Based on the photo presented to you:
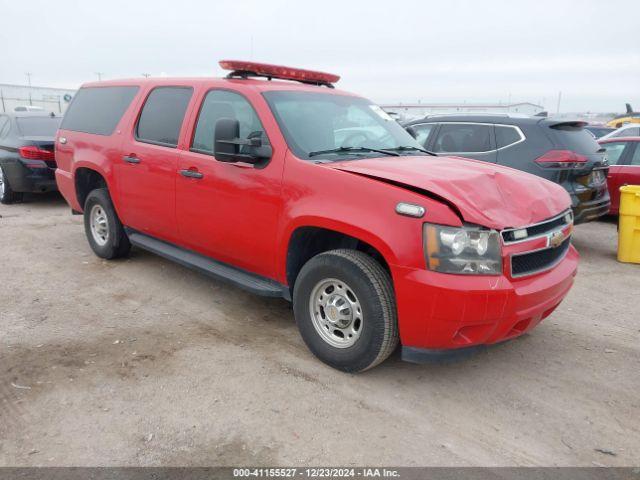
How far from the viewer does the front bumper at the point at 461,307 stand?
9.44 feet

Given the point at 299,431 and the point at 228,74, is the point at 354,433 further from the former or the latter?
the point at 228,74

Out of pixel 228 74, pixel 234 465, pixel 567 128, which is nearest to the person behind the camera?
pixel 234 465

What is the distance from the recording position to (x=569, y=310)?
4.72m

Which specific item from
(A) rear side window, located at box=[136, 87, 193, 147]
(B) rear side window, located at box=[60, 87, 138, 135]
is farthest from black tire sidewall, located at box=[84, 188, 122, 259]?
(A) rear side window, located at box=[136, 87, 193, 147]

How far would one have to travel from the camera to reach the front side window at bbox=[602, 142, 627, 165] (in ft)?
26.8

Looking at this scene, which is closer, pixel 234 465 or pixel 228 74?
pixel 234 465

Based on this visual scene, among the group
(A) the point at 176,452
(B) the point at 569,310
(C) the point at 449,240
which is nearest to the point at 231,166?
(C) the point at 449,240

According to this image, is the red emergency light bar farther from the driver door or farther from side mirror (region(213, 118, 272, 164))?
side mirror (region(213, 118, 272, 164))

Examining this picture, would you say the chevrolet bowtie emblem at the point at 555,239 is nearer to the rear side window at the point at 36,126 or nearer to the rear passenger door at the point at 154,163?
the rear passenger door at the point at 154,163

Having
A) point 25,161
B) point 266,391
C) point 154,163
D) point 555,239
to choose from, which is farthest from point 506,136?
point 25,161

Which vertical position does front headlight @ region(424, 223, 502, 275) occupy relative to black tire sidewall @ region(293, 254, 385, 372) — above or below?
above

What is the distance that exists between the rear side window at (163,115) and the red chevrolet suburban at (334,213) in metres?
0.02

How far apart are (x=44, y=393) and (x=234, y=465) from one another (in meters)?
1.45

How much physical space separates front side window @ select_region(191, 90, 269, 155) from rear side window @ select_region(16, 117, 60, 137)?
621 cm
